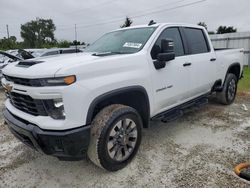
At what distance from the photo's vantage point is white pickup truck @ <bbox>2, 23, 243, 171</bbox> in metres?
2.47

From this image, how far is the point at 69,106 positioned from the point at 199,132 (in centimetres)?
276

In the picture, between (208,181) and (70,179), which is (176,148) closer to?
(208,181)

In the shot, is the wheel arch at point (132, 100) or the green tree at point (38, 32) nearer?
the wheel arch at point (132, 100)

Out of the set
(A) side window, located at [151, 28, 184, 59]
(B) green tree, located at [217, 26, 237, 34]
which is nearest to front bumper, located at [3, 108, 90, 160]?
(A) side window, located at [151, 28, 184, 59]

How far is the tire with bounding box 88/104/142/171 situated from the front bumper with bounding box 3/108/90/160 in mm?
167

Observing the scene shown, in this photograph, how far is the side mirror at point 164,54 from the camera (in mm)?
3287

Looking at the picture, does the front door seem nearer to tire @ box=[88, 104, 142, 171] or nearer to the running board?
the running board

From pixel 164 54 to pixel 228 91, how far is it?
10.5 ft

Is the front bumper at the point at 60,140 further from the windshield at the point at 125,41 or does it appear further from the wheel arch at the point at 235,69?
the wheel arch at the point at 235,69

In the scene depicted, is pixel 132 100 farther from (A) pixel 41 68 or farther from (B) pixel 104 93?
(A) pixel 41 68

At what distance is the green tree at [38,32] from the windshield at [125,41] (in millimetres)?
68283

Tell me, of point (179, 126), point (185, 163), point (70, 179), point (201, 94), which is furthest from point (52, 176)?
point (201, 94)

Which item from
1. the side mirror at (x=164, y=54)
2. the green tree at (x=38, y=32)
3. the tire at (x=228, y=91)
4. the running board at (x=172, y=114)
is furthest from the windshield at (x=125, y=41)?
the green tree at (x=38, y=32)

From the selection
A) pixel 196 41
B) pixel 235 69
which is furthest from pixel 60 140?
pixel 235 69
